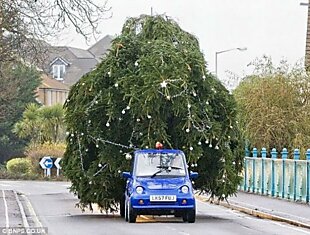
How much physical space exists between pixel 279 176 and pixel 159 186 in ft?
47.4

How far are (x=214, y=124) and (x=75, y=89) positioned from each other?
395cm

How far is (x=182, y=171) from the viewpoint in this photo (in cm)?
2377

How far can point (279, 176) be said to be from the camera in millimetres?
36781

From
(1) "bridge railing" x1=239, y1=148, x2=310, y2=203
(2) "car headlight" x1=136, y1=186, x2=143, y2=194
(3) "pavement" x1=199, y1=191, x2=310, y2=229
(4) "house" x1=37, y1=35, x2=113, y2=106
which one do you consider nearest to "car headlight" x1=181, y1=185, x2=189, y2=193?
(2) "car headlight" x1=136, y1=186, x2=143, y2=194

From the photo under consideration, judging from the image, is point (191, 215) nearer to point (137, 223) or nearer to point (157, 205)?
point (157, 205)

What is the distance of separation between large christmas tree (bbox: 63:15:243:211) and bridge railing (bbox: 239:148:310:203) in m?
6.04

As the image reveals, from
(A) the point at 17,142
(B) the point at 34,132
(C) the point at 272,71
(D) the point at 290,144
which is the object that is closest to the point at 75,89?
(D) the point at 290,144

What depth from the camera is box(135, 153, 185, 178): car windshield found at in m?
23.7

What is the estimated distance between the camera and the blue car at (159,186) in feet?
74.8

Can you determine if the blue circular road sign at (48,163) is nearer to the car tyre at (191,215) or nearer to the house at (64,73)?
the car tyre at (191,215)

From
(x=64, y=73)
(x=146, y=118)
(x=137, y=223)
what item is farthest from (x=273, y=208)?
(x=64, y=73)

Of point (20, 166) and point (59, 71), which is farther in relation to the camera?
point (59, 71)

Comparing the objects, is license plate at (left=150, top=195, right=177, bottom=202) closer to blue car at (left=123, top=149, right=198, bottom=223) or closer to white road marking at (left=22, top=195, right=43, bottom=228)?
blue car at (left=123, top=149, right=198, bottom=223)

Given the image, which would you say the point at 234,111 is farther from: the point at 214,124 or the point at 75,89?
the point at 75,89
